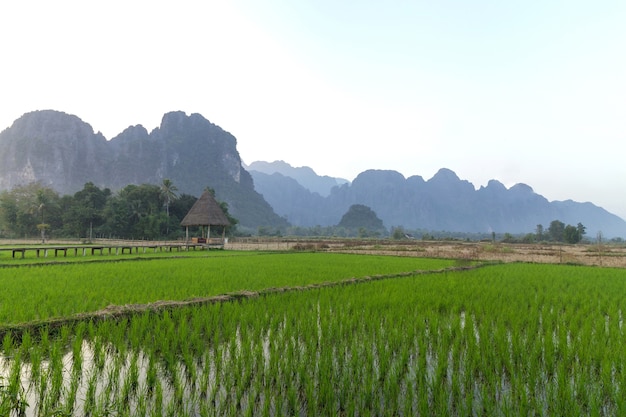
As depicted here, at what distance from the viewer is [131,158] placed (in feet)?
376

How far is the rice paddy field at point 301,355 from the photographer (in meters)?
2.83

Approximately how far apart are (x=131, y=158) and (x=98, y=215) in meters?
80.3

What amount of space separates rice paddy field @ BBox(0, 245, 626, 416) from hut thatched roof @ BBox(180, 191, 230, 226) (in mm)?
21100

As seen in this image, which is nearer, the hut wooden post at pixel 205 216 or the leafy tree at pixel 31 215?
the hut wooden post at pixel 205 216

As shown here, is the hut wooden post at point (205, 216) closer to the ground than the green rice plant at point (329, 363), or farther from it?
farther from it

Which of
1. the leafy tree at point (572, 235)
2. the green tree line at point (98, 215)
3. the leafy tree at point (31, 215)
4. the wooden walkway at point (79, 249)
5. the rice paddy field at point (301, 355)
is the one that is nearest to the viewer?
the rice paddy field at point (301, 355)

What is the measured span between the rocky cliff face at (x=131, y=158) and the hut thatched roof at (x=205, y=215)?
86818mm

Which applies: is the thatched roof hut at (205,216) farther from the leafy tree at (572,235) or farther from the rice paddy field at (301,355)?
the leafy tree at (572,235)

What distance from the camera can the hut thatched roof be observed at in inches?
1107

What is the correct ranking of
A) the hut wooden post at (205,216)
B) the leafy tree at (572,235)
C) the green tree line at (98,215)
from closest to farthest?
the hut wooden post at (205,216), the green tree line at (98,215), the leafy tree at (572,235)

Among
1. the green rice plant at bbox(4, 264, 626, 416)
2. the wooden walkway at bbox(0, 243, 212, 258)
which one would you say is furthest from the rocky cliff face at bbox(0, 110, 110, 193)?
the green rice plant at bbox(4, 264, 626, 416)

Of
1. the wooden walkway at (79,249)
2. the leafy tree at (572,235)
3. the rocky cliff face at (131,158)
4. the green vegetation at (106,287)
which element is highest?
the rocky cliff face at (131,158)

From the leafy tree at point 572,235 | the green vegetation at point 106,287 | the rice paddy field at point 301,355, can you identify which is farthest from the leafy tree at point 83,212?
the leafy tree at point 572,235

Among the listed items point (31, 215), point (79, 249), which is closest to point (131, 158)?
point (31, 215)
